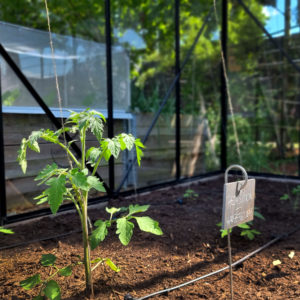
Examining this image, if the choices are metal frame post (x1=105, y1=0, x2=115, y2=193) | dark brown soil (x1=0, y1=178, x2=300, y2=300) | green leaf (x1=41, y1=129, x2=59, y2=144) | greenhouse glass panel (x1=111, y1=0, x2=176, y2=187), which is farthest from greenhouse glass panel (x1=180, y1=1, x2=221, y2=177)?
green leaf (x1=41, y1=129, x2=59, y2=144)

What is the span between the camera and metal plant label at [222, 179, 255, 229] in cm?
129

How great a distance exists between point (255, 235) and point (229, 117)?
295cm

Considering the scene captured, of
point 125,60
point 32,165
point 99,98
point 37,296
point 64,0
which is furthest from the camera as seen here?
point 64,0

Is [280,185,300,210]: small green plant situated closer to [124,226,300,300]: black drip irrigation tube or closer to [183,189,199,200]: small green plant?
[124,226,300,300]: black drip irrigation tube

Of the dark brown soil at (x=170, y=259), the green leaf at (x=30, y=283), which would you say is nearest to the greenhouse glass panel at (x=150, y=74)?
the dark brown soil at (x=170, y=259)

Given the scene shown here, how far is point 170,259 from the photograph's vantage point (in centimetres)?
186

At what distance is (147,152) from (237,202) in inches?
106

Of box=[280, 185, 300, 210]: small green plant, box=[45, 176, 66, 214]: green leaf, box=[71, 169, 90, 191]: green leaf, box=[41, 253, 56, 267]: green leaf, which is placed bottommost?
box=[280, 185, 300, 210]: small green plant

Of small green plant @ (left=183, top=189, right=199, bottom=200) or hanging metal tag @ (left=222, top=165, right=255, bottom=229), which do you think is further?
small green plant @ (left=183, top=189, right=199, bottom=200)

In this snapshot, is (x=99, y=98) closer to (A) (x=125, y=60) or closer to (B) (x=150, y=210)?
(A) (x=125, y=60)

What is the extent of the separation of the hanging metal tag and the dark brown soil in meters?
0.43

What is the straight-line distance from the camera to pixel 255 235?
2293 mm

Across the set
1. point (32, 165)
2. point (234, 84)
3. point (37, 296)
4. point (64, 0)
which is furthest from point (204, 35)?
point (37, 296)

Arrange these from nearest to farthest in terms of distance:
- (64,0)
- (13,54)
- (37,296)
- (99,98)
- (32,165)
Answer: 1. (37,296)
2. (32,165)
3. (13,54)
4. (99,98)
5. (64,0)
